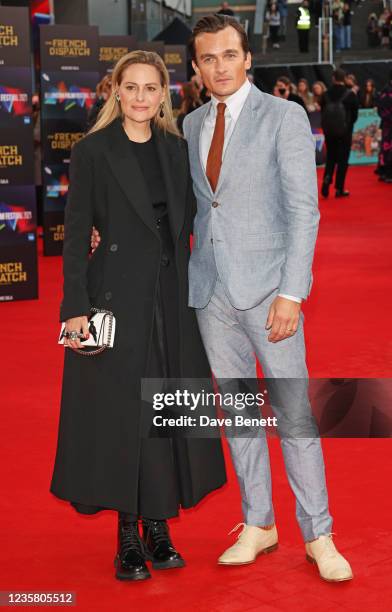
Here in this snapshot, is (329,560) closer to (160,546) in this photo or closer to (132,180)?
(160,546)

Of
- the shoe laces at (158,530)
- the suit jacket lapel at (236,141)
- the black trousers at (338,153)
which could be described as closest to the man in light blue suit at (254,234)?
the suit jacket lapel at (236,141)

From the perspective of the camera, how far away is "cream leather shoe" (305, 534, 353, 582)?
375 centimetres

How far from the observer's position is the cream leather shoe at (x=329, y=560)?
3.75 meters

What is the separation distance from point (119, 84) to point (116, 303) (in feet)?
2.44

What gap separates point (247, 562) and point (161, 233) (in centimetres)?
120

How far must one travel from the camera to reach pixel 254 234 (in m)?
→ 3.67

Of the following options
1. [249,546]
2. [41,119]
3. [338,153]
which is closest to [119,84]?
[249,546]

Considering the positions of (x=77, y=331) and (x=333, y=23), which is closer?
(x=77, y=331)

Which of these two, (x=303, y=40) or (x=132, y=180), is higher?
(x=303, y=40)

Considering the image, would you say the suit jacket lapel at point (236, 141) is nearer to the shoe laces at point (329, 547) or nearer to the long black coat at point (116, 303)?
the long black coat at point (116, 303)

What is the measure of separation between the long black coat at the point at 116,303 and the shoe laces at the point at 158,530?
0.19 m

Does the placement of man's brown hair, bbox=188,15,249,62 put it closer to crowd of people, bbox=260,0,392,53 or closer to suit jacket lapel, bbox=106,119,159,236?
suit jacket lapel, bbox=106,119,159,236

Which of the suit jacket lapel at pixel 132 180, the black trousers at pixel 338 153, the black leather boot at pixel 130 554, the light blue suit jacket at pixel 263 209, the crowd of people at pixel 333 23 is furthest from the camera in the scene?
the crowd of people at pixel 333 23

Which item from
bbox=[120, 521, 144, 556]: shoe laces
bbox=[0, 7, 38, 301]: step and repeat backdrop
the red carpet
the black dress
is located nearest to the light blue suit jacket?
the black dress
